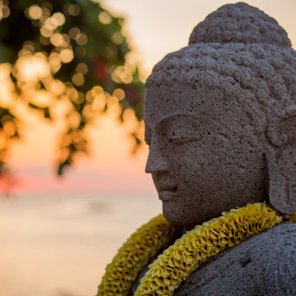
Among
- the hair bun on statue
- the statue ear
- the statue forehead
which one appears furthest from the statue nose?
the hair bun on statue

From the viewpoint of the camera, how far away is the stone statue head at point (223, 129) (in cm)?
306

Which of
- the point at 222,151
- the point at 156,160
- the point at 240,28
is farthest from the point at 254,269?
the point at 240,28

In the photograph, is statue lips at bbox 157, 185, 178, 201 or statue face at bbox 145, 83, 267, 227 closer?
statue face at bbox 145, 83, 267, 227

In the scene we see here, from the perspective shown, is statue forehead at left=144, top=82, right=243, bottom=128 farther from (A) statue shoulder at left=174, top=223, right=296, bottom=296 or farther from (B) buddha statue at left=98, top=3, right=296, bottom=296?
(A) statue shoulder at left=174, top=223, right=296, bottom=296

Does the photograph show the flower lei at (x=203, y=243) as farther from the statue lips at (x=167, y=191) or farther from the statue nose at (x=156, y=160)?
the statue nose at (x=156, y=160)

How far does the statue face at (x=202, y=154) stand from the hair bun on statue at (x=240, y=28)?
36 centimetres

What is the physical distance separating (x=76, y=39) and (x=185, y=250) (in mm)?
4401

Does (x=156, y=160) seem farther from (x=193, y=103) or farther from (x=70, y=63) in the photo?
(x=70, y=63)

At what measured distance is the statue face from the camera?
3.05m

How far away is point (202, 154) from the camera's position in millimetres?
3076

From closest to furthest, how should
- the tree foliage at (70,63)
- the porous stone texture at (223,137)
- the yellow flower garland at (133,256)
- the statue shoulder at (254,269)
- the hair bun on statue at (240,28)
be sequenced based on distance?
the statue shoulder at (254,269), the porous stone texture at (223,137), the hair bun on statue at (240,28), the yellow flower garland at (133,256), the tree foliage at (70,63)

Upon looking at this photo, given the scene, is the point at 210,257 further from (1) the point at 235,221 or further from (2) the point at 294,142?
(2) the point at 294,142

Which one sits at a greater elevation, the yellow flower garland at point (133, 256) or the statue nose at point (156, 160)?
the statue nose at point (156, 160)

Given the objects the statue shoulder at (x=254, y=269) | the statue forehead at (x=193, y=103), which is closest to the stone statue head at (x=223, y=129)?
the statue forehead at (x=193, y=103)
